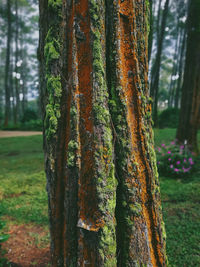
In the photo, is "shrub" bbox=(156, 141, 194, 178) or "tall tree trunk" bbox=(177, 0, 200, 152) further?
"tall tree trunk" bbox=(177, 0, 200, 152)

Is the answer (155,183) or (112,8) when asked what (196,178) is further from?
(112,8)

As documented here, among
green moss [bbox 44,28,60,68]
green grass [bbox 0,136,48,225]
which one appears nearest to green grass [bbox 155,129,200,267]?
green grass [bbox 0,136,48,225]

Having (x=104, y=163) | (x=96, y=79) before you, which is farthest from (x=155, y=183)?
(x=96, y=79)

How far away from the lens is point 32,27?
2695 centimetres

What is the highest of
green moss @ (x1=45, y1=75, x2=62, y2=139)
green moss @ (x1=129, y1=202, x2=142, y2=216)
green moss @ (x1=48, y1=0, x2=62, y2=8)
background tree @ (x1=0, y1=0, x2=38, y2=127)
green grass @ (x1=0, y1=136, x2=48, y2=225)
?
background tree @ (x1=0, y1=0, x2=38, y2=127)

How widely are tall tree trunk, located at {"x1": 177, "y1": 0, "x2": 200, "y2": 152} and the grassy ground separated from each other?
4.76 ft

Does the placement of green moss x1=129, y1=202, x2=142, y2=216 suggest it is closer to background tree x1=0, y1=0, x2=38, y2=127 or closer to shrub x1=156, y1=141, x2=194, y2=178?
shrub x1=156, y1=141, x2=194, y2=178

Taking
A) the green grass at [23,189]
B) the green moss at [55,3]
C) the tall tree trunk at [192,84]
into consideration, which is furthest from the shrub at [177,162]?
the green moss at [55,3]

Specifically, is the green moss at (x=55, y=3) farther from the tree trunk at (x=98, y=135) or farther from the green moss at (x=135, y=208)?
the green moss at (x=135, y=208)

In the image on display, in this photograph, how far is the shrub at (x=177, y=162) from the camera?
16.9 feet

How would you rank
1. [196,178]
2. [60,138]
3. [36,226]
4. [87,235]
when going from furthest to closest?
1. [196,178]
2. [36,226]
3. [60,138]
4. [87,235]

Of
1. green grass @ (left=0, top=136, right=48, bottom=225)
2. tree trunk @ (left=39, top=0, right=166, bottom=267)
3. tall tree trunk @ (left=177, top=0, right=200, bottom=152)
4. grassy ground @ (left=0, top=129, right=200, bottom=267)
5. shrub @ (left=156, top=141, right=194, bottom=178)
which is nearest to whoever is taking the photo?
tree trunk @ (left=39, top=0, right=166, bottom=267)

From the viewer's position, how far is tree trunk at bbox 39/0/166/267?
4.16 feet

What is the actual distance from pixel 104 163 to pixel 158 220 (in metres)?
0.65
